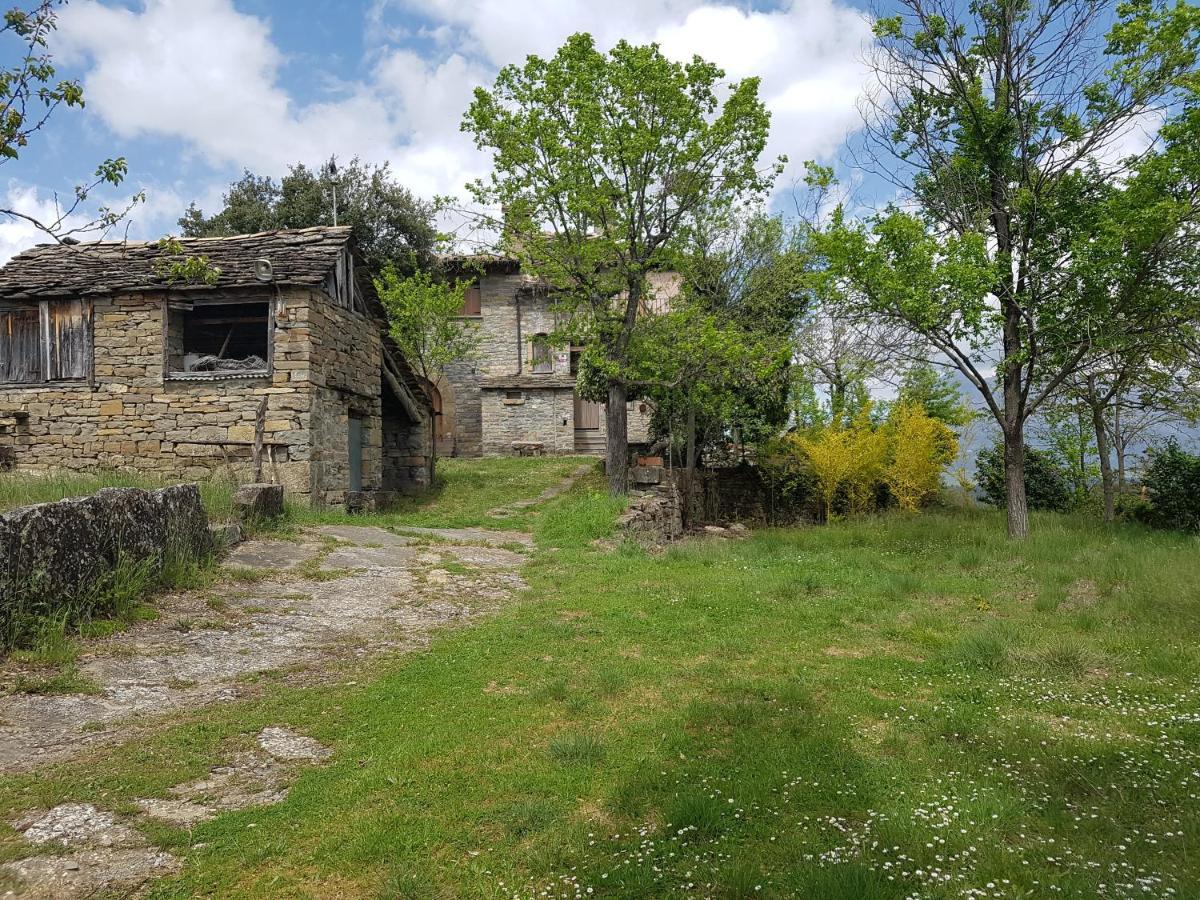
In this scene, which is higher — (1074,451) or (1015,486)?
(1074,451)

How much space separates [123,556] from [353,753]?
4025mm

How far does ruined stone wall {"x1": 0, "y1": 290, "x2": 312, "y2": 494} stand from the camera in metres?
13.9

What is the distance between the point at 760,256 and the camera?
19047mm

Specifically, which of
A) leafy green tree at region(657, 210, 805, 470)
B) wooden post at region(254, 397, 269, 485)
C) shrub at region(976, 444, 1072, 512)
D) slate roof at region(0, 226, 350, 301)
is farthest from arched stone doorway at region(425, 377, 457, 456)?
shrub at region(976, 444, 1072, 512)

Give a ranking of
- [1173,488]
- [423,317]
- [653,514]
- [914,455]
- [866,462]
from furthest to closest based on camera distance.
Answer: [423,317], [866,462], [914,455], [1173,488], [653,514]

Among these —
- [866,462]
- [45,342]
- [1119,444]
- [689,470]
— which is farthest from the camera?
[1119,444]

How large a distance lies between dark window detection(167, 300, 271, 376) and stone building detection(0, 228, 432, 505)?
0.05m

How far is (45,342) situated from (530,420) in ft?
54.3

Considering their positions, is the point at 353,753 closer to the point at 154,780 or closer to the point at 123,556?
the point at 154,780

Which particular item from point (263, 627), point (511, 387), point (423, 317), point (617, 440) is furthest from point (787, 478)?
point (263, 627)

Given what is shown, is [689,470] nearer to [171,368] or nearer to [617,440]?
[617,440]

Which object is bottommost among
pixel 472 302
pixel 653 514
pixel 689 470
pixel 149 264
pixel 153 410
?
pixel 653 514

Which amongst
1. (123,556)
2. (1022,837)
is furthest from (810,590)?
(123,556)

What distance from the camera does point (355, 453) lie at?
1655 cm
